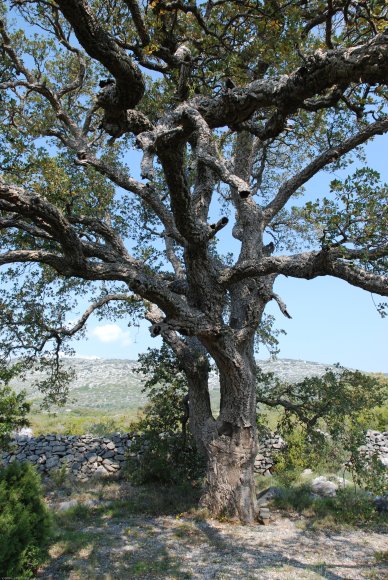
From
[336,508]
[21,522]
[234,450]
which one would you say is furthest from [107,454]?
[21,522]

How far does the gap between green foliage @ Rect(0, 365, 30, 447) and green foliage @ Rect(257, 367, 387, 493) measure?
6.71 meters

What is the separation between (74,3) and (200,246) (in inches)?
191

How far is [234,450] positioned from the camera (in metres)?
9.83

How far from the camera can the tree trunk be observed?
964 centimetres

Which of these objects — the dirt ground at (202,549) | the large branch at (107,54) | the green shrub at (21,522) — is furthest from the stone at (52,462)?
the large branch at (107,54)

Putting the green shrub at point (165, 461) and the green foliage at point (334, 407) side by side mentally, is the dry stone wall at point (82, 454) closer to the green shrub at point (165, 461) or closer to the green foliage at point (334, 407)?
the green shrub at point (165, 461)

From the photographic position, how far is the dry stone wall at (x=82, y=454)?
52.2ft

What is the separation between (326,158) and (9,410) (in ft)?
27.6

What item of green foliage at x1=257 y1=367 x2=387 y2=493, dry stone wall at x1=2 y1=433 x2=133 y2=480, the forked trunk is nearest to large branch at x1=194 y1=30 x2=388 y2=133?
the forked trunk

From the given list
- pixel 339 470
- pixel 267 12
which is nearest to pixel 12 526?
pixel 267 12

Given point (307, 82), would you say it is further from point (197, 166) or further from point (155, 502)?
point (155, 502)

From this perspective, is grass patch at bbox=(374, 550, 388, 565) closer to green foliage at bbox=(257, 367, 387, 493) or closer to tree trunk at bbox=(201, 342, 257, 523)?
green foliage at bbox=(257, 367, 387, 493)

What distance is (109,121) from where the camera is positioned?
237 inches

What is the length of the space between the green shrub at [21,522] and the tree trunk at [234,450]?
13.8 ft
